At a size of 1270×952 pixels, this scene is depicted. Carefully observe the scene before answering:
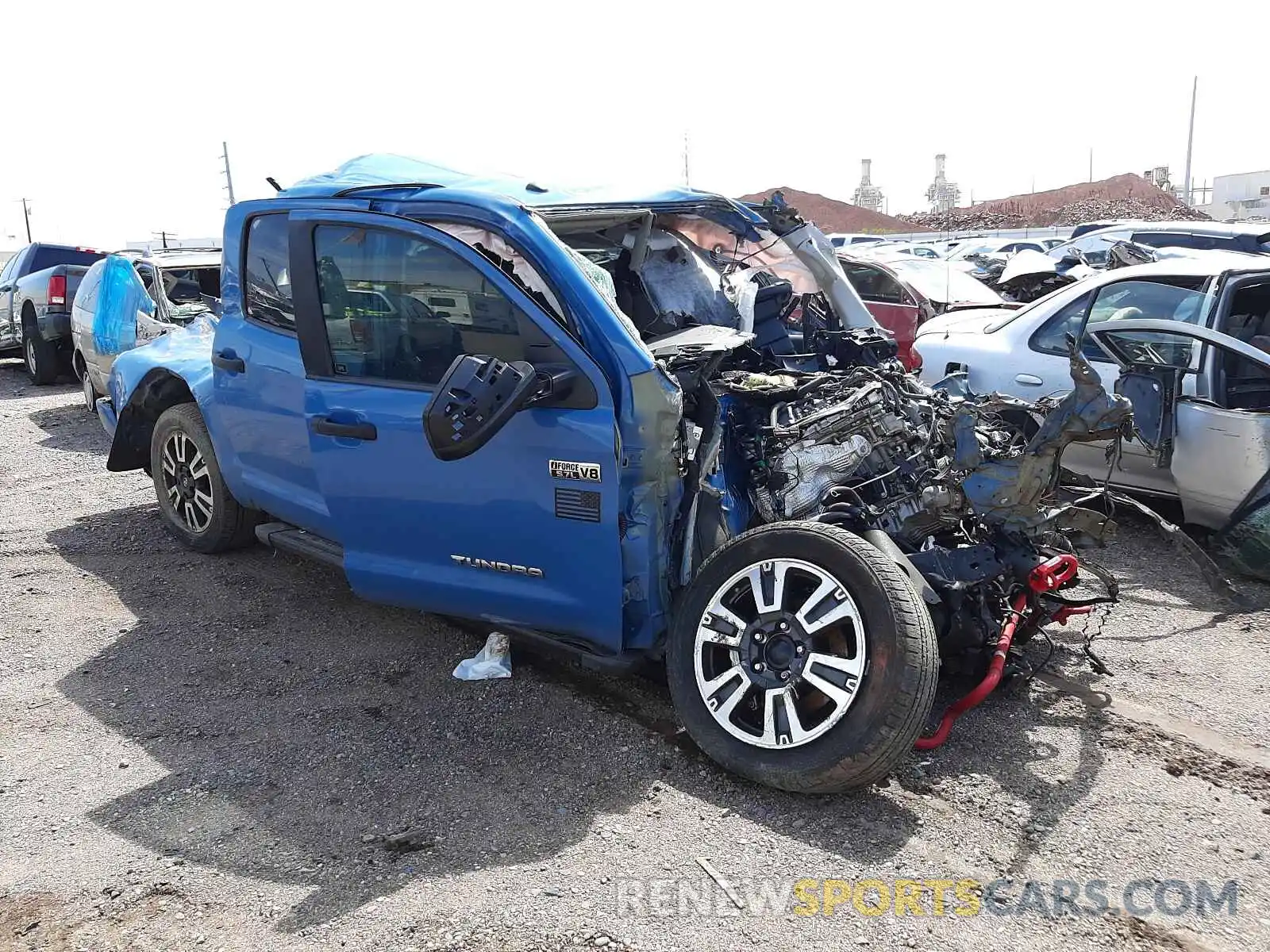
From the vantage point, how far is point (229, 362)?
15.9 feet

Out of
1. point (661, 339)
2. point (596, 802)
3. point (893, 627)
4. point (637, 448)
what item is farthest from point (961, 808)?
point (661, 339)

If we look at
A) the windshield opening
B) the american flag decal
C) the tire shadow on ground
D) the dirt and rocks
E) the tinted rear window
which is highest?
the dirt and rocks

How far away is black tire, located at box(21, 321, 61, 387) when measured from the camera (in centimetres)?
1284

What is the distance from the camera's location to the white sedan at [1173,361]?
17.6 ft

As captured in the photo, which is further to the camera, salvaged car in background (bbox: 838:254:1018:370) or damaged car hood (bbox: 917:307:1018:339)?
salvaged car in background (bbox: 838:254:1018:370)

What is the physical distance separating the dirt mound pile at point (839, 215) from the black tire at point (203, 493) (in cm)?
6056

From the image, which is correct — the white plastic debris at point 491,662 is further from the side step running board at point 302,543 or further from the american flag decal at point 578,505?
the american flag decal at point 578,505

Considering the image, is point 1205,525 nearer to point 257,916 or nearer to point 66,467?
point 257,916

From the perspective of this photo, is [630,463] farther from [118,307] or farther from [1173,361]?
[118,307]

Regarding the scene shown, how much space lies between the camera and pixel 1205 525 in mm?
A: 5617

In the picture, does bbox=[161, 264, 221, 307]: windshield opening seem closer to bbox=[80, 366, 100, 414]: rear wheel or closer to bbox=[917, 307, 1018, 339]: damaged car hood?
bbox=[80, 366, 100, 414]: rear wheel

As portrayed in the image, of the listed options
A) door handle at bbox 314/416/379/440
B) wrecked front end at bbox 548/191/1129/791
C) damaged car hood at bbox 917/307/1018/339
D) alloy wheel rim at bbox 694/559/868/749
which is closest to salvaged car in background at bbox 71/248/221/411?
door handle at bbox 314/416/379/440

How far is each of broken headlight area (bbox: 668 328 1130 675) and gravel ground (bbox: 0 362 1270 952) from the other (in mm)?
541

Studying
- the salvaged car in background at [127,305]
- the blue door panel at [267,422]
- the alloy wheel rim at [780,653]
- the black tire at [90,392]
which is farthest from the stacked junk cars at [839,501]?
the black tire at [90,392]
